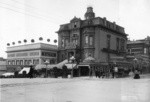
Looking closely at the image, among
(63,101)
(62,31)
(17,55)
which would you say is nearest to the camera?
(63,101)

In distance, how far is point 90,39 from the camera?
46750 millimetres

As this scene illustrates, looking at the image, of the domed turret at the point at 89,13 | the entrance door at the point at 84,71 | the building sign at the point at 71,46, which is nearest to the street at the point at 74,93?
the entrance door at the point at 84,71

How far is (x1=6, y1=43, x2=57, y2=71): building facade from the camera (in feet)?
178

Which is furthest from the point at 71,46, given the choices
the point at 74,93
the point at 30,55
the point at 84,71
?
the point at 74,93

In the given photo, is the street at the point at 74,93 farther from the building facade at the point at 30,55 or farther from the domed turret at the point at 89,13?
the domed turret at the point at 89,13

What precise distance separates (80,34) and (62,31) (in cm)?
587

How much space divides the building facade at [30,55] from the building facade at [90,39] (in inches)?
106

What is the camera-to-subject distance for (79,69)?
151 feet

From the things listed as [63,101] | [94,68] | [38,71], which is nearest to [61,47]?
Answer: [38,71]

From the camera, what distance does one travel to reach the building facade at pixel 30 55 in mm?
54312

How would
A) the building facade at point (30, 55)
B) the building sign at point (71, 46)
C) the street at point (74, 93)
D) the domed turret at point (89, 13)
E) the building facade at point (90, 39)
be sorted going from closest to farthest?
the street at point (74, 93) → the building facade at point (90, 39) → the building sign at point (71, 46) → the domed turret at point (89, 13) → the building facade at point (30, 55)

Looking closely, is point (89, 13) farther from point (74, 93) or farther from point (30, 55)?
point (74, 93)

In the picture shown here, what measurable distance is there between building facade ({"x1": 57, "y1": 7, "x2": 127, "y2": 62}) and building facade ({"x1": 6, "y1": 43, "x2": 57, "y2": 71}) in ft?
8.80

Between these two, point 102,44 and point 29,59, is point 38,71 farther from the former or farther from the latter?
point 102,44
